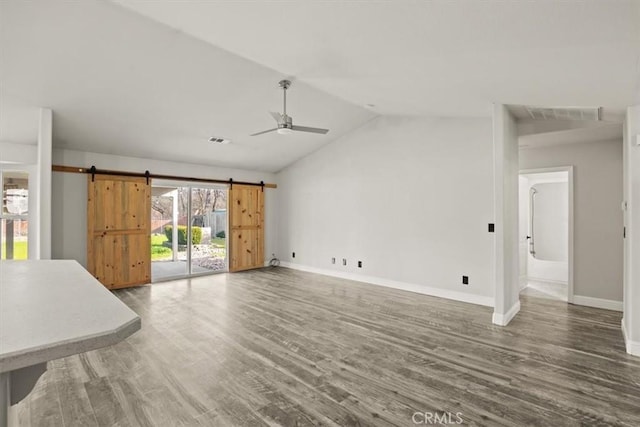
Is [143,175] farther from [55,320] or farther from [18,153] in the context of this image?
[55,320]

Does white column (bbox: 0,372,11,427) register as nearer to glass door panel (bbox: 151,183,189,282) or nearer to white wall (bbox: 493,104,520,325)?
white wall (bbox: 493,104,520,325)

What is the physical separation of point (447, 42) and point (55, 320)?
2.87m

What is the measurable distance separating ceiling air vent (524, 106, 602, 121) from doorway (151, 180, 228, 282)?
613 centimetres

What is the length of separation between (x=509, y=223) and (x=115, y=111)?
551cm

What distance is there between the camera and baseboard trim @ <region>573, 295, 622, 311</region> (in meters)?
4.48

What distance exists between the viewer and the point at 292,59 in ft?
11.3

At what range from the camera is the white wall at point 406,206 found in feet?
15.9

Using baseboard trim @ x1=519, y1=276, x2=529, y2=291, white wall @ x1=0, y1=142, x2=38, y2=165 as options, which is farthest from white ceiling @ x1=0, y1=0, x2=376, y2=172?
baseboard trim @ x1=519, y1=276, x2=529, y2=291

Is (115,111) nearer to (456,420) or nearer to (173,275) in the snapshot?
(173,275)

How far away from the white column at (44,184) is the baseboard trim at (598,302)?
741cm

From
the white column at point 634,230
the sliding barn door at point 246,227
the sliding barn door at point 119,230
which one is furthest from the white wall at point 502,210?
the sliding barn door at point 119,230

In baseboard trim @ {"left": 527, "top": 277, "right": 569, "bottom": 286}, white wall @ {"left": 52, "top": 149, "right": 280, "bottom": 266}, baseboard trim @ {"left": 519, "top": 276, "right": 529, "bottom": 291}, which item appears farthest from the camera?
baseboard trim @ {"left": 527, "top": 277, "right": 569, "bottom": 286}

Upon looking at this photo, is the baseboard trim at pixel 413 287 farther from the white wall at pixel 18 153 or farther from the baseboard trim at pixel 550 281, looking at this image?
the white wall at pixel 18 153

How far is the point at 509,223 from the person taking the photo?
404cm
